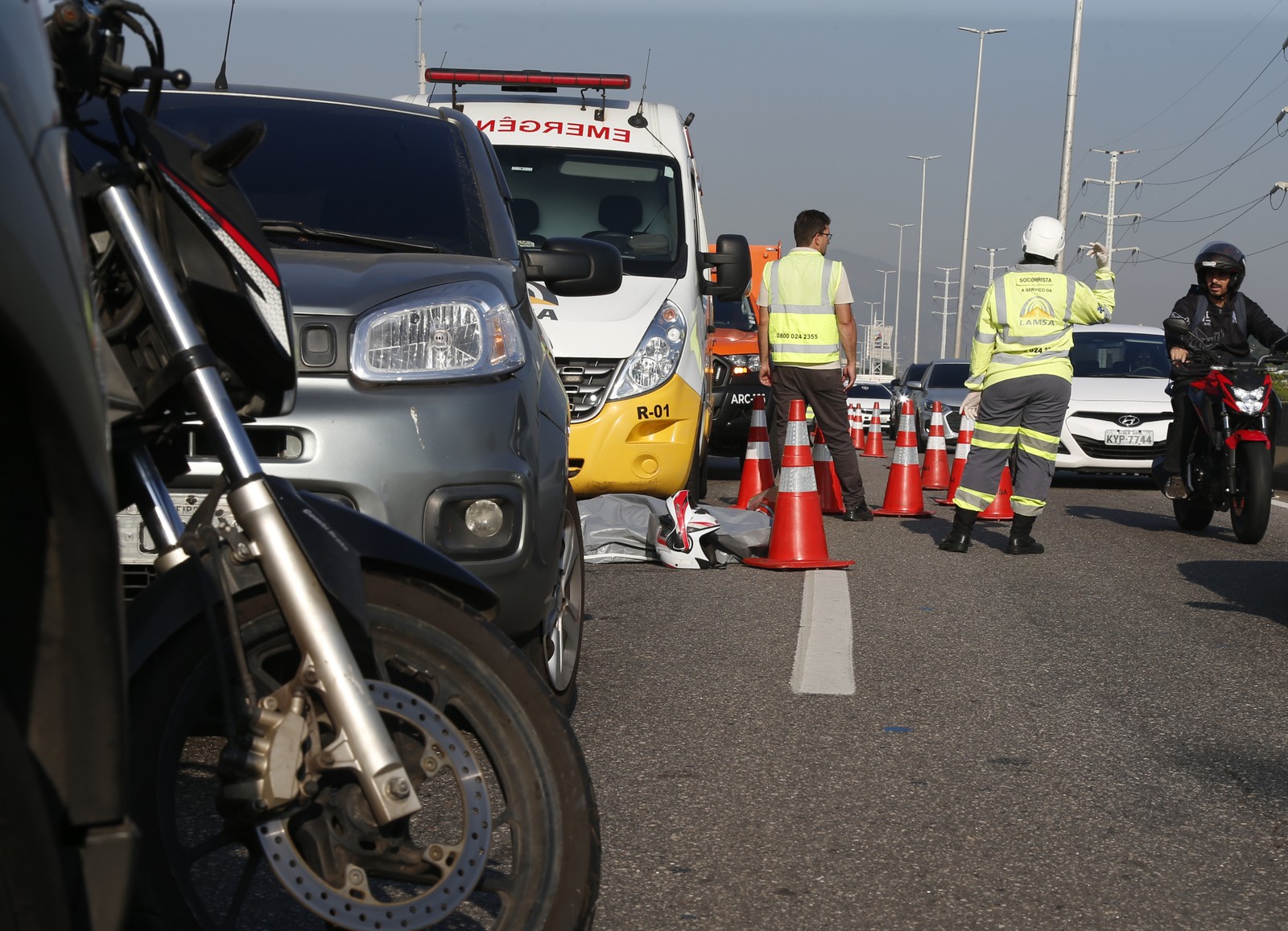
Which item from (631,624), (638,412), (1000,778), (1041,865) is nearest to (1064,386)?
(638,412)

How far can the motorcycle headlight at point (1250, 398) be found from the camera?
A: 35.0 ft

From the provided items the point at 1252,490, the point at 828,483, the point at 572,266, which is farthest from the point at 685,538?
the point at 1252,490

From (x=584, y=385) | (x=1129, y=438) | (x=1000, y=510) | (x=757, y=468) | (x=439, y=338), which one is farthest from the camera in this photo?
(x=1129, y=438)

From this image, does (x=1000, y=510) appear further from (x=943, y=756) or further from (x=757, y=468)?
(x=943, y=756)

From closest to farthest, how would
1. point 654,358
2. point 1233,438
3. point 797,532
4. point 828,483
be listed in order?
point 797,532, point 654,358, point 1233,438, point 828,483

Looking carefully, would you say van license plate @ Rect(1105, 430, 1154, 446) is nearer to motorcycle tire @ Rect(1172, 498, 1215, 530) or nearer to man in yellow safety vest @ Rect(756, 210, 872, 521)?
motorcycle tire @ Rect(1172, 498, 1215, 530)

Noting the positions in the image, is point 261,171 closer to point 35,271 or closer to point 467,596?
point 467,596

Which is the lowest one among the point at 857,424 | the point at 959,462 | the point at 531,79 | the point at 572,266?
the point at 857,424

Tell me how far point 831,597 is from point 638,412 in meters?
1.89

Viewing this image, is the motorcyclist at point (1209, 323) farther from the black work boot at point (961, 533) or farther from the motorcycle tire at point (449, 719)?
the motorcycle tire at point (449, 719)

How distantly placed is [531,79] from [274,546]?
357 inches

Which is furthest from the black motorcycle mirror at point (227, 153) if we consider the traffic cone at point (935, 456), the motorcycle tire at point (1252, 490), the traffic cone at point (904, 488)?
the traffic cone at point (935, 456)

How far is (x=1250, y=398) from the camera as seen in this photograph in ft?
35.2

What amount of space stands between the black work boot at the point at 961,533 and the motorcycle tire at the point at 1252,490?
201 centimetres
